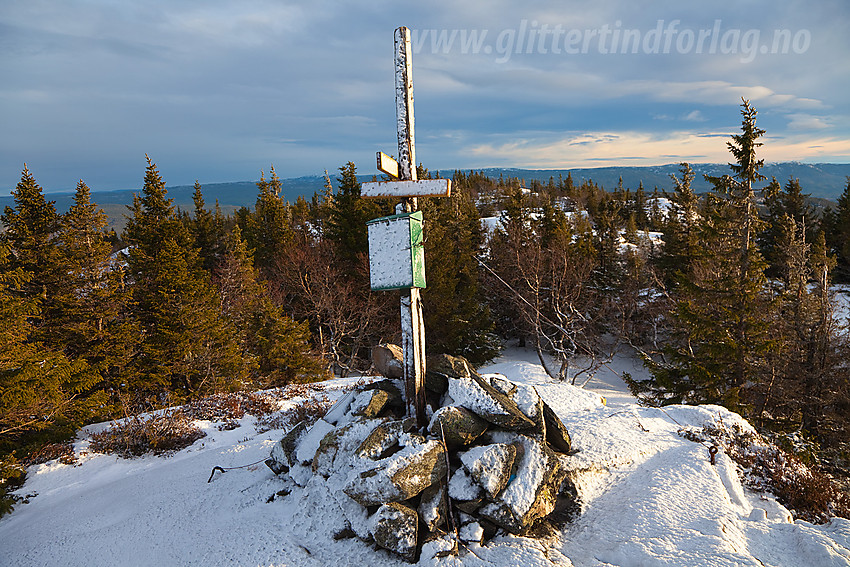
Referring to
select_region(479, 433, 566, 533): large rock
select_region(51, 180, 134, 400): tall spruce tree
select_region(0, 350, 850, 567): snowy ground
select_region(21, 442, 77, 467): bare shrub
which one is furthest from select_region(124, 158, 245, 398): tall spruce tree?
select_region(479, 433, 566, 533): large rock

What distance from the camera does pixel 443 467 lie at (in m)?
5.61

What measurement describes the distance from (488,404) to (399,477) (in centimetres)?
167

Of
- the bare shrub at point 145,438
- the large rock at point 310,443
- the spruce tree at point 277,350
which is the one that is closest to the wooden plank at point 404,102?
the large rock at point 310,443

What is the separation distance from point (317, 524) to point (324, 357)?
18.7m

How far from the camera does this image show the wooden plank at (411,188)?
6.00m

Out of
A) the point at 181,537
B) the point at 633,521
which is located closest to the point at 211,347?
the point at 181,537

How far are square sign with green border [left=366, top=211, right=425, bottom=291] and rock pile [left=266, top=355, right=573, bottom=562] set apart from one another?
6.12ft

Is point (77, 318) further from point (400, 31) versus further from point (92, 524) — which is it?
point (400, 31)

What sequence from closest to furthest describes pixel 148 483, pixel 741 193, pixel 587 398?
1. pixel 148 483
2. pixel 587 398
3. pixel 741 193

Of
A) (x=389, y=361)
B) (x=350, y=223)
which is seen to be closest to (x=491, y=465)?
(x=389, y=361)

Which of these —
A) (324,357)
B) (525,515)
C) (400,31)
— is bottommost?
(324,357)

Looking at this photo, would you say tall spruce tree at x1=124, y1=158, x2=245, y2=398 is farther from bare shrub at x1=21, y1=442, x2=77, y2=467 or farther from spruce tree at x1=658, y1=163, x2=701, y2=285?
spruce tree at x1=658, y1=163, x2=701, y2=285

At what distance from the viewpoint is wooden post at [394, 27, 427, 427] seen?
6.14 meters

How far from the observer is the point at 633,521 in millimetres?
5539
